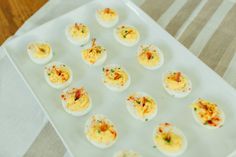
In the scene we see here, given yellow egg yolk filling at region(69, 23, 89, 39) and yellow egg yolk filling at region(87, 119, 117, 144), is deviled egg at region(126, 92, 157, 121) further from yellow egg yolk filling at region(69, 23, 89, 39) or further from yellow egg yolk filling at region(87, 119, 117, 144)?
yellow egg yolk filling at region(69, 23, 89, 39)

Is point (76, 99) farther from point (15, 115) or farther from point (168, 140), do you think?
point (168, 140)

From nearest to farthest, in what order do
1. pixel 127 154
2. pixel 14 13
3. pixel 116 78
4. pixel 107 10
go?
pixel 127 154 < pixel 116 78 < pixel 107 10 < pixel 14 13

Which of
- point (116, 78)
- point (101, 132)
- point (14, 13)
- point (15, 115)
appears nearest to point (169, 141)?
point (101, 132)

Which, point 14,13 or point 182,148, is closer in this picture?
point 182,148

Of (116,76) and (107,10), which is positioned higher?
(107,10)

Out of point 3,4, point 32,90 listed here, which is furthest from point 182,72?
point 3,4

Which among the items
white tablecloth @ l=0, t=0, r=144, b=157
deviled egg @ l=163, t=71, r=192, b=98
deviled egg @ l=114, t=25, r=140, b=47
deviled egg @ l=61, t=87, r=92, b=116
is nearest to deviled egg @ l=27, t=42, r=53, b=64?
white tablecloth @ l=0, t=0, r=144, b=157

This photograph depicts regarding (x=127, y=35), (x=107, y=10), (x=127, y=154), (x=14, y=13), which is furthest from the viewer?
(x=14, y=13)

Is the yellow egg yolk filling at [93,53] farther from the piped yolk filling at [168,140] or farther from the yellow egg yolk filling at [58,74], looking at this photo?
the piped yolk filling at [168,140]

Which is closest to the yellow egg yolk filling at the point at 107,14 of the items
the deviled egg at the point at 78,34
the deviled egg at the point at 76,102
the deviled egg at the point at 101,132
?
the deviled egg at the point at 78,34
